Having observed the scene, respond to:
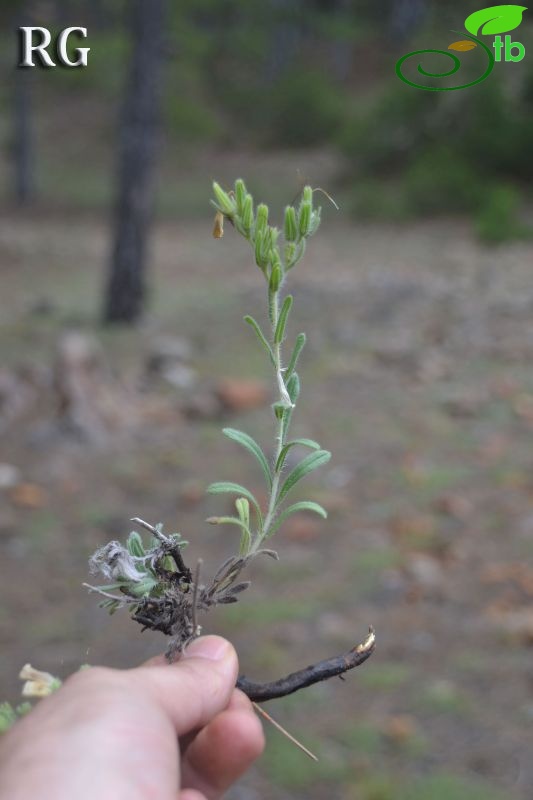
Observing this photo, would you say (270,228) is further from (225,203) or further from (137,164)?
(137,164)

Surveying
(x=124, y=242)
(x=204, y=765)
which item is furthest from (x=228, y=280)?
(x=204, y=765)

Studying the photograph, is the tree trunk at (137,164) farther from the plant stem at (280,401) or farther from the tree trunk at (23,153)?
the tree trunk at (23,153)

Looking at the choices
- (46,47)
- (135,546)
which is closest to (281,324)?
(135,546)

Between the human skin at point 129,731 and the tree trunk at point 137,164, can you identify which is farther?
the tree trunk at point 137,164

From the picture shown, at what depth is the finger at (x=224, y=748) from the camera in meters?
1.06

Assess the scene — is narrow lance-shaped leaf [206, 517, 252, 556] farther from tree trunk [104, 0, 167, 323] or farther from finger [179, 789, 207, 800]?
tree trunk [104, 0, 167, 323]

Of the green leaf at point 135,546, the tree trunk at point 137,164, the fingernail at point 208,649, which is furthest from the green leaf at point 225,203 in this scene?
the tree trunk at point 137,164

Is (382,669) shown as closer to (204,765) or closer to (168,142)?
(204,765)

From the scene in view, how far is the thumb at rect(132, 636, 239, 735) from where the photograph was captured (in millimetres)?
969

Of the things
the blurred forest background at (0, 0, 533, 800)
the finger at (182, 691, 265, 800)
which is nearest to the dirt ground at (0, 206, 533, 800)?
the blurred forest background at (0, 0, 533, 800)

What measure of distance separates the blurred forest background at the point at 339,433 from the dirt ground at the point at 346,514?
0.01 m

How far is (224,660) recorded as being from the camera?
41.1 inches

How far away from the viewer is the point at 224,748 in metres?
1.07

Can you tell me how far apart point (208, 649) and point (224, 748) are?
13 cm
